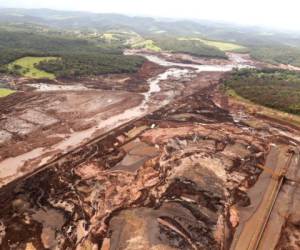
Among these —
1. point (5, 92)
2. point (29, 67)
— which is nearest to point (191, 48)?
point (29, 67)

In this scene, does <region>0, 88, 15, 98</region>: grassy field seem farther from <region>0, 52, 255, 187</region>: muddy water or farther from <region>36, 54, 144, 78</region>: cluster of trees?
<region>36, 54, 144, 78</region>: cluster of trees

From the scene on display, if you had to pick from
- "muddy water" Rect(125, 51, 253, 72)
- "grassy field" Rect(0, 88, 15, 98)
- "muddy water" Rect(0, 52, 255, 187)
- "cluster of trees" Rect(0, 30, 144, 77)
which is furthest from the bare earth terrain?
"muddy water" Rect(125, 51, 253, 72)

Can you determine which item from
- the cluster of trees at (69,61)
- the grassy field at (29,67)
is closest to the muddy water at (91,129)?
the grassy field at (29,67)

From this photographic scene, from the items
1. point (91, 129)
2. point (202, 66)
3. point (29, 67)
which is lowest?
point (202, 66)

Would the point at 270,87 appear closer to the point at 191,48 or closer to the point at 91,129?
the point at 91,129

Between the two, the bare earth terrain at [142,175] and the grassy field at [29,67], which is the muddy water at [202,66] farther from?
the bare earth terrain at [142,175]

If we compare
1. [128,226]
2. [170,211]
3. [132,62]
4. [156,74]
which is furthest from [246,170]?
[132,62]

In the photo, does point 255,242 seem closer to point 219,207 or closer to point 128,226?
point 219,207
